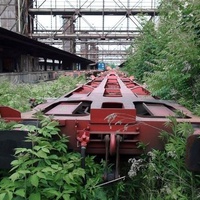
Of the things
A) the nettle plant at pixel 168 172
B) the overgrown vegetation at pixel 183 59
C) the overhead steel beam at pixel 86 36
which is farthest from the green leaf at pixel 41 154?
the overhead steel beam at pixel 86 36

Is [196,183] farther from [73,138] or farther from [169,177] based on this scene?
[73,138]

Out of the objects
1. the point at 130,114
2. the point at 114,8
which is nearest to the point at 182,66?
the point at 130,114

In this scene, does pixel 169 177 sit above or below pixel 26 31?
below

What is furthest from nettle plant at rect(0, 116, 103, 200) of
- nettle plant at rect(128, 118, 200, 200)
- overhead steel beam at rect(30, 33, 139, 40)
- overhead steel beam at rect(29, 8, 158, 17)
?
overhead steel beam at rect(29, 8, 158, 17)

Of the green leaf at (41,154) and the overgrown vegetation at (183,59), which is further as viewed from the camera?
the overgrown vegetation at (183,59)

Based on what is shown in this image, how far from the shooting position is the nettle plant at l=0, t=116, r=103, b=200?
1.90 metres

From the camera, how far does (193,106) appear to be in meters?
3.26

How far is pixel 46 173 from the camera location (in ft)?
6.49

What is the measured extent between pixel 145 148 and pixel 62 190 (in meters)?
0.76

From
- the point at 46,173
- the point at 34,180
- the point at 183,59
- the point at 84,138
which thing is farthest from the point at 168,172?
the point at 183,59

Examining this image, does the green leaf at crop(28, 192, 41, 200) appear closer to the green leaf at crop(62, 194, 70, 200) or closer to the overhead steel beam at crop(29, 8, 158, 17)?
the green leaf at crop(62, 194, 70, 200)

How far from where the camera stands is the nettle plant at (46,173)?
1.90m

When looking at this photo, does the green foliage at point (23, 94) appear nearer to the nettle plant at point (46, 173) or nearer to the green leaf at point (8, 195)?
the nettle plant at point (46, 173)

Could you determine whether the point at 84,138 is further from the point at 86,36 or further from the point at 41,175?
the point at 86,36
